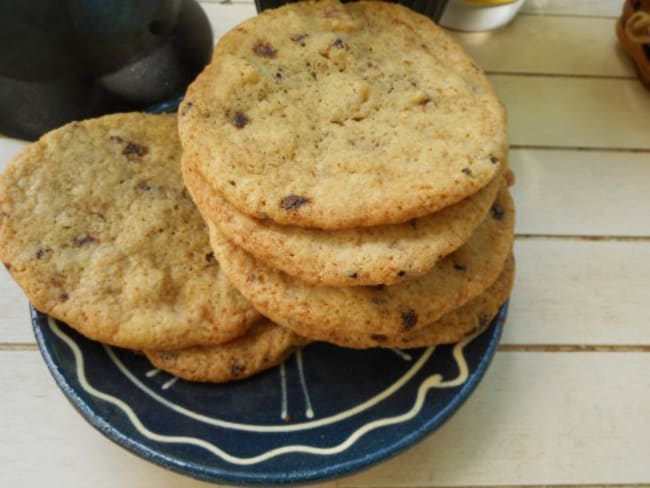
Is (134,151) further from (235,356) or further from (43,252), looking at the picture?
(235,356)

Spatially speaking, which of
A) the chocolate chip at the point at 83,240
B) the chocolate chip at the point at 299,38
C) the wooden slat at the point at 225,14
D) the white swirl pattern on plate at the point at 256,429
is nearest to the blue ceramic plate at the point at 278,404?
the white swirl pattern on plate at the point at 256,429

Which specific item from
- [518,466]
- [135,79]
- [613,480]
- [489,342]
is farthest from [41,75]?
[613,480]

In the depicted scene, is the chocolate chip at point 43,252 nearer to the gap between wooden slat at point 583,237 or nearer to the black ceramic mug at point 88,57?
the black ceramic mug at point 88,57

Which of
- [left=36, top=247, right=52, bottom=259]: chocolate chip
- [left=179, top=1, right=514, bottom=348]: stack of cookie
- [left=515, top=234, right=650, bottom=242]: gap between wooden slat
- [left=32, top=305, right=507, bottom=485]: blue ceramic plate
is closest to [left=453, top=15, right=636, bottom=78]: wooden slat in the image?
[left=515, top=234, right=650, bottom=242]: gap between wooden slat

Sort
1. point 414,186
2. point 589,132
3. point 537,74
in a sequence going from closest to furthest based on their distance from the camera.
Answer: point 414,186 < point 589,132 < point 537,74

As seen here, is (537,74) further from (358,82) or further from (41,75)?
(41,75)

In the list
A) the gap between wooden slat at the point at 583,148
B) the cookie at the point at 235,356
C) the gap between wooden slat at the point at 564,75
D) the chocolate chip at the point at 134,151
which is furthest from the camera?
the gap between wooden slat at the point at 564,75

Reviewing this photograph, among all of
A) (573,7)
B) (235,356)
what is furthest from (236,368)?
(573,7)
